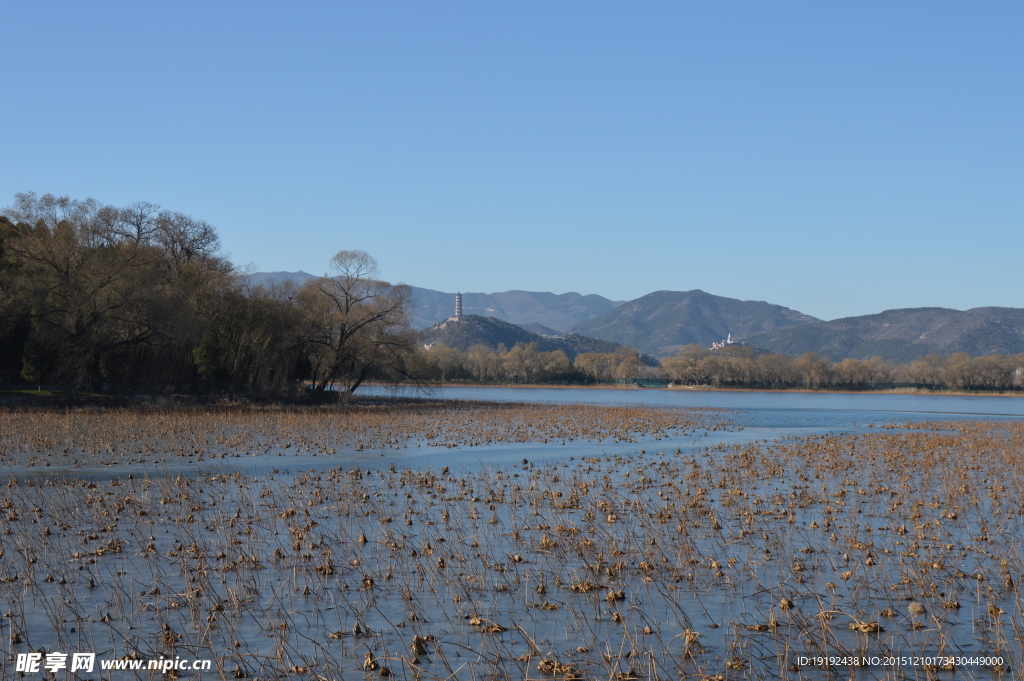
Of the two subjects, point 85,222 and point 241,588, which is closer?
point 241,588

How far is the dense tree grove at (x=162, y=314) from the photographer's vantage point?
143 feet

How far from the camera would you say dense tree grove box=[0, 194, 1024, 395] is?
143ft

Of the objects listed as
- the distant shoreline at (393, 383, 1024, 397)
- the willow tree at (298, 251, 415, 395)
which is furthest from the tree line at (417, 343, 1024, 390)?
the willow tree at (298, 251, 415, 395)

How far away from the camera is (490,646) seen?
25.7 feet

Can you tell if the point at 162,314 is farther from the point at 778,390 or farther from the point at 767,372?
the point at 767,372

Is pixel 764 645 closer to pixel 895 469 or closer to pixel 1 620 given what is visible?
pixel 1 620

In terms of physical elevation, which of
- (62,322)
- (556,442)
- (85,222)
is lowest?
(556,442)

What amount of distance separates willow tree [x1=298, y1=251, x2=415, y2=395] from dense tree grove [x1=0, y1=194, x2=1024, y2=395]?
0.09 meters

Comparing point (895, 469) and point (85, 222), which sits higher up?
point (85, 222)

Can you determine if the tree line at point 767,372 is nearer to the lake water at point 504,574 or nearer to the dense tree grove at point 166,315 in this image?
the dense tree grove at point 166,315

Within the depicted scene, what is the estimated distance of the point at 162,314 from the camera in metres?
46.1

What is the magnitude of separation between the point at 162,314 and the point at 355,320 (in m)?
16.4

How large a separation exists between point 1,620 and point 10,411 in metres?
33.6

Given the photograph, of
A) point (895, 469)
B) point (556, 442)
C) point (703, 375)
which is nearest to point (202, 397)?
point (556, 442)
